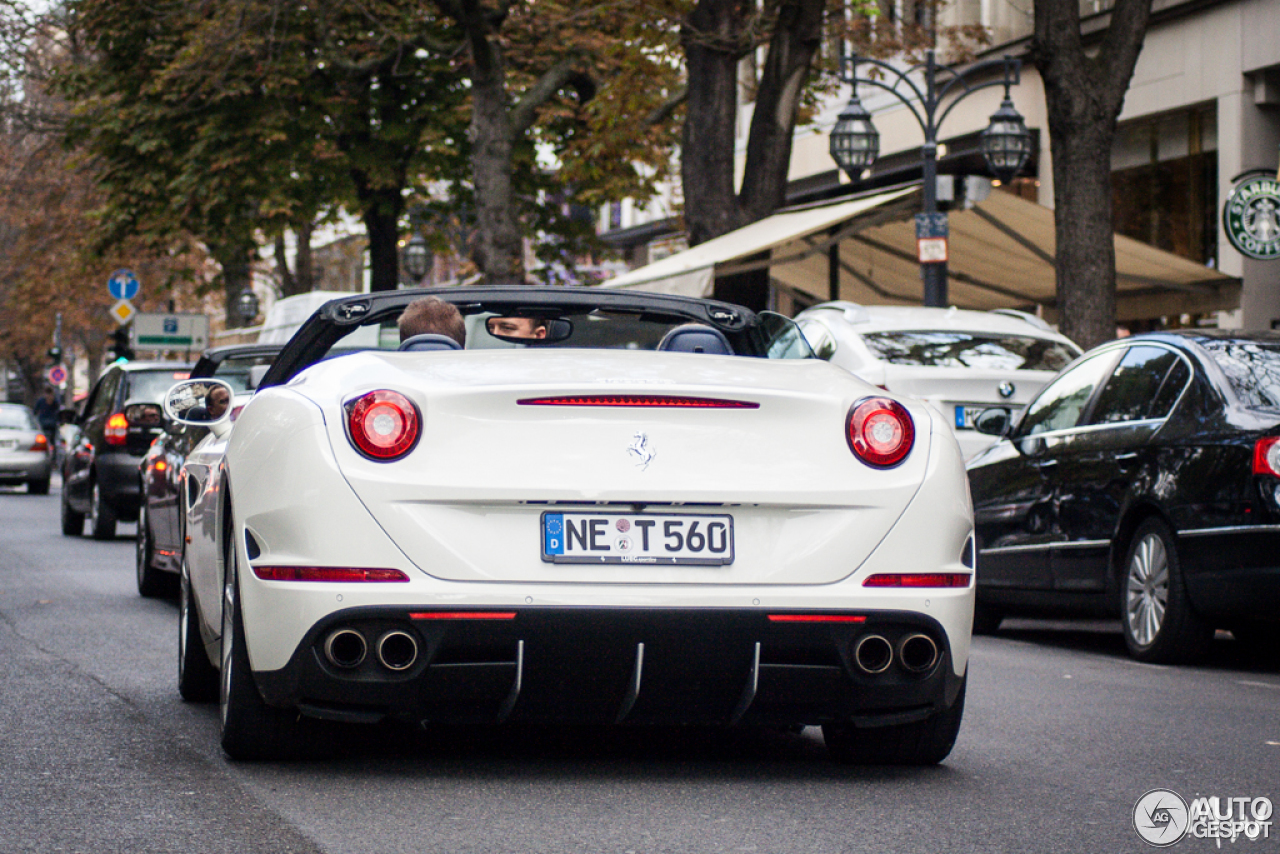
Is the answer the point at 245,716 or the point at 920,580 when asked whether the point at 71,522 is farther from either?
the point at 920,580

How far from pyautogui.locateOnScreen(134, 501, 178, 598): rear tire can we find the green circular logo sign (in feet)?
29.5

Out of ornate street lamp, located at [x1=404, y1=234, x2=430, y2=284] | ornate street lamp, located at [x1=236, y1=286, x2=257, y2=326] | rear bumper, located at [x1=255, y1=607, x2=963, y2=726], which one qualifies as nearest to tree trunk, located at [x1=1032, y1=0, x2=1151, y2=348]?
rear bumper, located at [x1=255, y1=607, x2=963, y2=726]

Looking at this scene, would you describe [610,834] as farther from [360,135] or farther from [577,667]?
[360,135]

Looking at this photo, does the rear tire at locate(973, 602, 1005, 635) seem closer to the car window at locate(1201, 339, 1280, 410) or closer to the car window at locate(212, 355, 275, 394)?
the car window at locate(1201, 339, 1280, 410)

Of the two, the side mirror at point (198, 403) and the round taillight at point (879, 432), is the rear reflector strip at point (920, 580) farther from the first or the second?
the side mirror at point (198, 403)

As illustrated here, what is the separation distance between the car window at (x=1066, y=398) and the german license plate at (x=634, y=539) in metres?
5.28

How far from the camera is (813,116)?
123 feet

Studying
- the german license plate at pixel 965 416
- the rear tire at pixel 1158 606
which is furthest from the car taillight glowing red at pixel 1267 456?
the german license plate at pixel 965 416

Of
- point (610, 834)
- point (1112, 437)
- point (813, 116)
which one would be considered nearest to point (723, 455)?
point (610, 834)

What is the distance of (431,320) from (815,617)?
5.63ft

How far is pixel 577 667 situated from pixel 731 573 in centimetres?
44

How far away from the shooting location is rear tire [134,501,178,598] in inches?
450

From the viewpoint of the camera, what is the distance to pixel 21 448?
1241 inches

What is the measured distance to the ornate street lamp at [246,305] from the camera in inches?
1769
